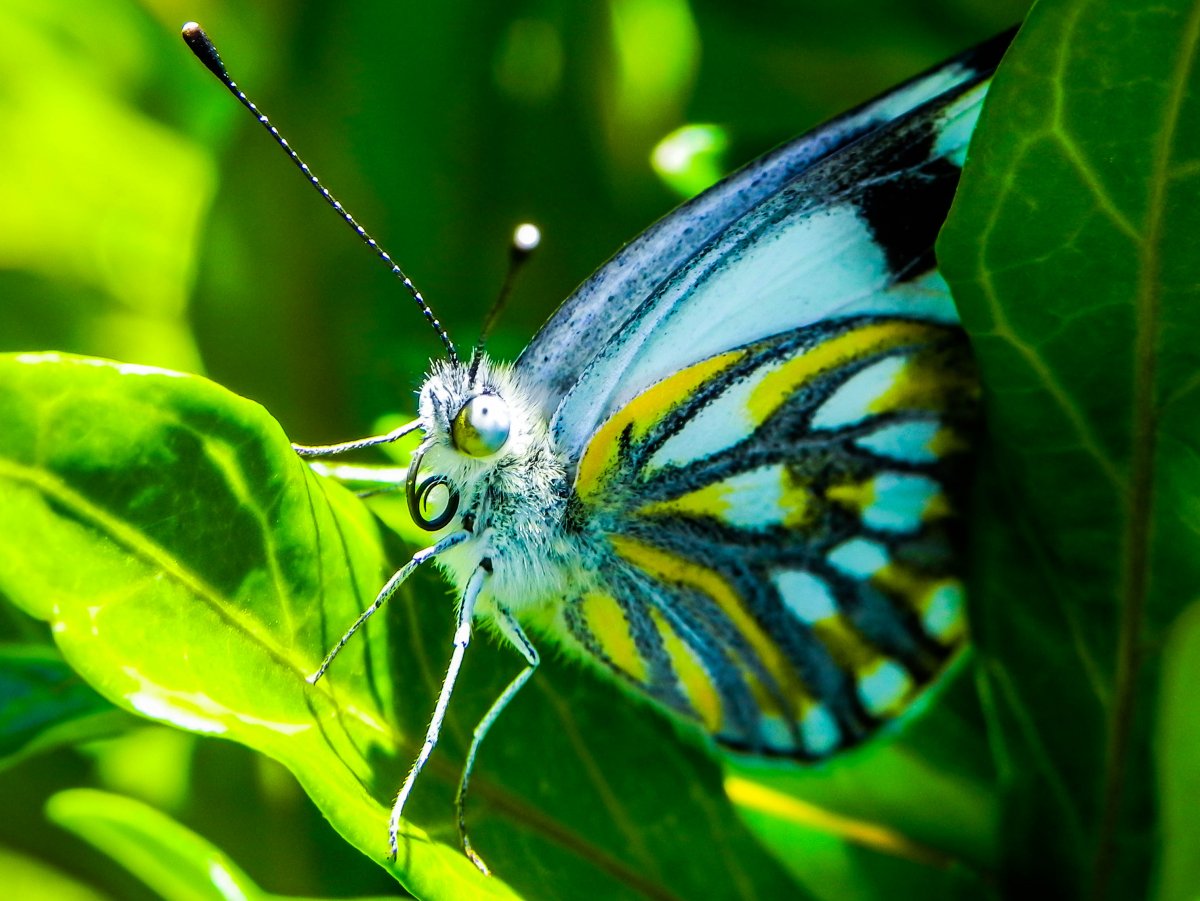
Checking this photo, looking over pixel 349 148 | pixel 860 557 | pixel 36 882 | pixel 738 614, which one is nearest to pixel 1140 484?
pixel 860 557

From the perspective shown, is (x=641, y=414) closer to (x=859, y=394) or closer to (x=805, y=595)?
(x=859, y=394)

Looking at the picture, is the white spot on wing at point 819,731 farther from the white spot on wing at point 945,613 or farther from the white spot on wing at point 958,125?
the white spot on wing at point 958,125

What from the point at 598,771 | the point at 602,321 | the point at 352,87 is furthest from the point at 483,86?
the point at 598,771

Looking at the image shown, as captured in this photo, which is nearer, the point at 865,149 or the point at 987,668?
the point at 865,149

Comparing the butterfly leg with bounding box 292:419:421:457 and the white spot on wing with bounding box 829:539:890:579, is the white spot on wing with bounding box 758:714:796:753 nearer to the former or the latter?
the white spot on wing with bounding box 829:539:890:579

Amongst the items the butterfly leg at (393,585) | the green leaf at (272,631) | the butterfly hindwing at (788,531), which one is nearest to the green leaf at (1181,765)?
the green leaf at (272,631)

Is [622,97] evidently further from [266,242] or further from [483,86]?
[266,242]

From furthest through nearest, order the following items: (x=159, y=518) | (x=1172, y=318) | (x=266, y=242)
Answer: (x=266, y=242), (x=1172, y=318), (x=159, y=518)
